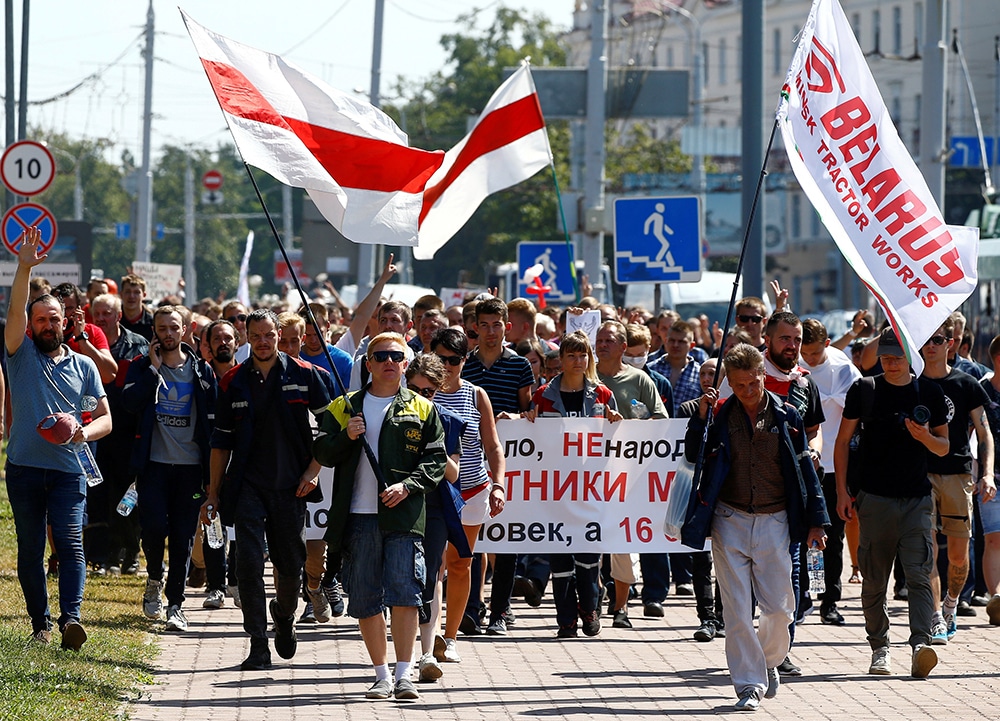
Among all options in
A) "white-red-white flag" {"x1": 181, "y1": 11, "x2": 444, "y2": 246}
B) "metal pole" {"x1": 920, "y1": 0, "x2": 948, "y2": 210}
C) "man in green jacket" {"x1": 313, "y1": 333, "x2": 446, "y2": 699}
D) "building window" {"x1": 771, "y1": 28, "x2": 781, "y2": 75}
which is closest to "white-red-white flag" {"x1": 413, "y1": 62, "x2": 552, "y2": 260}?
"white-red-white flag" {"x1": 181, "y1": 11, "x2": 444, "y2": 246}

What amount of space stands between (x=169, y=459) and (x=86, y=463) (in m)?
1.26

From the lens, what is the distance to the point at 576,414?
11.5 metres

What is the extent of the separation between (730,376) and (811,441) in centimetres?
115

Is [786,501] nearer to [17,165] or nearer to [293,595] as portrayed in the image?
[293,595]

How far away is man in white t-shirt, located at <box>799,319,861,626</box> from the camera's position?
11906 millimetres

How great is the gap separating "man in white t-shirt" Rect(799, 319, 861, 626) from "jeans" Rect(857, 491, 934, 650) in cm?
199

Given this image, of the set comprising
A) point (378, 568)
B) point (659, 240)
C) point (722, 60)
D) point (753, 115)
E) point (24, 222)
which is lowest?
point (378, 568)

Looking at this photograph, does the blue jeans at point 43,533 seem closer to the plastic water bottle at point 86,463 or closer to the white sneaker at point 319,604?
the plastic water bottle at point 86,463

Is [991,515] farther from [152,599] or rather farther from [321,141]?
[152,599]

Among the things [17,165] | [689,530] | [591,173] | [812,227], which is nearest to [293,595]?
[689,530]

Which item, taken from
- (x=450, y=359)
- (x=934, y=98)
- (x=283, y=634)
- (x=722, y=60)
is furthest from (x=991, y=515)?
(x=722, y=60)

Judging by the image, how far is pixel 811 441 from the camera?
9695 millimetres

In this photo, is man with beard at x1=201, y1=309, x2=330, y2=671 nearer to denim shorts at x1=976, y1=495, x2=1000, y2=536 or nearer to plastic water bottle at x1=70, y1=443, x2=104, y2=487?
plastic water bottle at x1=70, y1=443, x2=104, y2=487

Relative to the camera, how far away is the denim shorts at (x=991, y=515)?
11.9m
